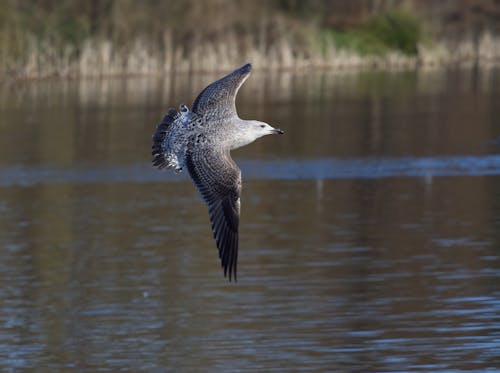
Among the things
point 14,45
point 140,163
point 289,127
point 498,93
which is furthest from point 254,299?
point 14,45

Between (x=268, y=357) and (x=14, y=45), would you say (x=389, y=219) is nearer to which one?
(x=268, y=357)

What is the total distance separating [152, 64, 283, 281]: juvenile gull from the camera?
10.6 metres

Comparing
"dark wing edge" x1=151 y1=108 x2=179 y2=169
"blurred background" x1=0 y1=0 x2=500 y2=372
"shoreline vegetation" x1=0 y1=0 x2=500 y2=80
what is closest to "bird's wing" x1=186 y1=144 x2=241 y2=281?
"dark wing edge" x1=151 y1=108 x2=179 y2=169

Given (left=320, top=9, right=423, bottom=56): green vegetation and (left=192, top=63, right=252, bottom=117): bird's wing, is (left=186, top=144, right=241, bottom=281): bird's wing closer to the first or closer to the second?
(left=192, top=63, right=252, bottom=117): bird's wing

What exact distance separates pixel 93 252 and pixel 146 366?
5.09 meters

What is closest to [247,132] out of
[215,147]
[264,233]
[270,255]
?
[215,147]

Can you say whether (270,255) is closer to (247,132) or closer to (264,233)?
(264,233)

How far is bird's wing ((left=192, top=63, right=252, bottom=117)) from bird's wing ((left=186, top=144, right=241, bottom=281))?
19.3 inches

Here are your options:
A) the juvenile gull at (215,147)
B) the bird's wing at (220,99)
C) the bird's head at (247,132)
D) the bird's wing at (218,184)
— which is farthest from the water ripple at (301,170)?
the bird's wing at (218,184)

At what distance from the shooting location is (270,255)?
15547mm

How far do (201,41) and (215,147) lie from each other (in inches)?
1446

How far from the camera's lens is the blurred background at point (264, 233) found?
464 inches

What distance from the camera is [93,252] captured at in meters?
16.2

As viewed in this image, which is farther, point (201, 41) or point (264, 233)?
point (201, 41)
